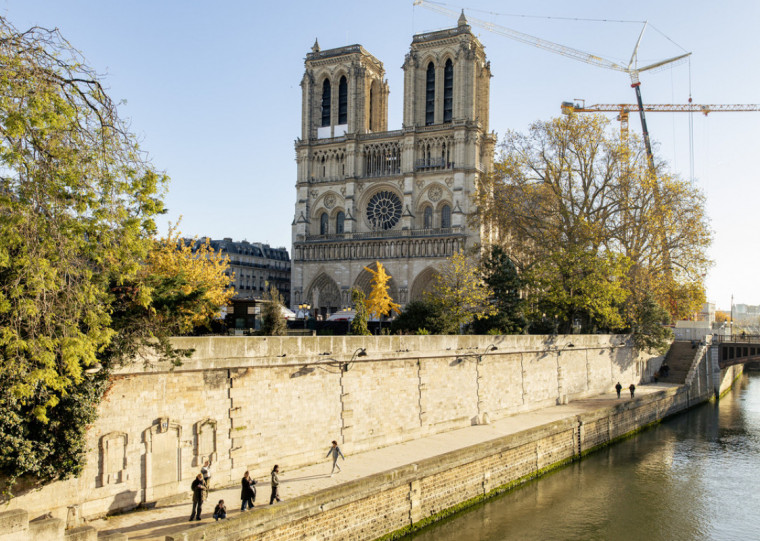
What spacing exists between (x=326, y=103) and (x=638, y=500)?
5198 centimetres

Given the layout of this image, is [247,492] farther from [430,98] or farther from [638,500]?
[430,98]

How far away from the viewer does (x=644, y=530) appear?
57.0ft

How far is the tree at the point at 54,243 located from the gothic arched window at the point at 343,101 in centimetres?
5368

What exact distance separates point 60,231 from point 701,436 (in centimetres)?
2772

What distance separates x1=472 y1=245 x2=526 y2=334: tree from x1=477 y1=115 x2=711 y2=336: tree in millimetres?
883

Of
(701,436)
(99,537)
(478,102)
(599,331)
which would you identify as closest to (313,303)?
(478,102)

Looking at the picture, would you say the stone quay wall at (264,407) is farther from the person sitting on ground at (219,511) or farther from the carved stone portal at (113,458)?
the person sitting on ground at (219,511)

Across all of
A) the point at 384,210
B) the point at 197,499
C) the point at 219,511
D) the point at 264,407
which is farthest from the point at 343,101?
the point at 219,511

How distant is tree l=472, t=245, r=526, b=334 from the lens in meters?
34.0

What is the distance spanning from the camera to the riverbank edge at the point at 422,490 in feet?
44.0

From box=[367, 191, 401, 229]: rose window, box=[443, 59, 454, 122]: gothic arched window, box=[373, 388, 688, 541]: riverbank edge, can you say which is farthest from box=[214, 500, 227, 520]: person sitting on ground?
box=[443, 59, 454, 122]: gothic arched window

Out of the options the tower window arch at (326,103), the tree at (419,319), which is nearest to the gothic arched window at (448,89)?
the tower window arch at (326,103)

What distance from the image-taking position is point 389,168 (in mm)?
61969

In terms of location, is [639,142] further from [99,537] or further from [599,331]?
[99,537]
